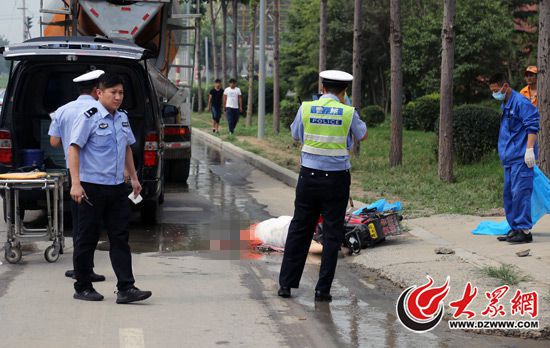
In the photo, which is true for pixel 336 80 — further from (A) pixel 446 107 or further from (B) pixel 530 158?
(A) pixel 446 107

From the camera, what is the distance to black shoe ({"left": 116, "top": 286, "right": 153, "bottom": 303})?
24.5ft

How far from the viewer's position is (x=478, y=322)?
697cm

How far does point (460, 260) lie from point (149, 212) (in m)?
4.25

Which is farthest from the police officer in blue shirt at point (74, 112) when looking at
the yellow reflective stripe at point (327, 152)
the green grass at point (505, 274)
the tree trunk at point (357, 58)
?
the tree trunk at point (357, 58)

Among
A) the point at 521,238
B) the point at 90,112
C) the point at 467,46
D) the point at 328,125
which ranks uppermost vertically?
the point at 467,46

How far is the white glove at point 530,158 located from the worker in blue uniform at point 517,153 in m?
0.01

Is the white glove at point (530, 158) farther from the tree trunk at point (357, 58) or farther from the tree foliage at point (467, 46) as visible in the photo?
the tree foliage at point (467, 46)

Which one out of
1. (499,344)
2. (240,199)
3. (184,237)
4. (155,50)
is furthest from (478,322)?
(155,50)

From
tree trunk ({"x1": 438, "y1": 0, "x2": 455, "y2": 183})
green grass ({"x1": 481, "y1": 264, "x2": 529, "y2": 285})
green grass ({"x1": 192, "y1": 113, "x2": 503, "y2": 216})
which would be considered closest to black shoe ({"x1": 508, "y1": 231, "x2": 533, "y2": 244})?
green grass ({"x1": 481, "y1": 264, "x2": 529, "y2": 285})

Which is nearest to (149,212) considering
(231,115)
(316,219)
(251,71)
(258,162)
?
(316,219)

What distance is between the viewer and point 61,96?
12008mm

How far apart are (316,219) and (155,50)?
32.7 feet

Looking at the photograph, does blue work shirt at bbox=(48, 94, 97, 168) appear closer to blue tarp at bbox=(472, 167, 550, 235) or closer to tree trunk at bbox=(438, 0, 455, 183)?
blue tarp at bbox=(472, 167, 550, 235)

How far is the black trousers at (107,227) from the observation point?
7480 mm
